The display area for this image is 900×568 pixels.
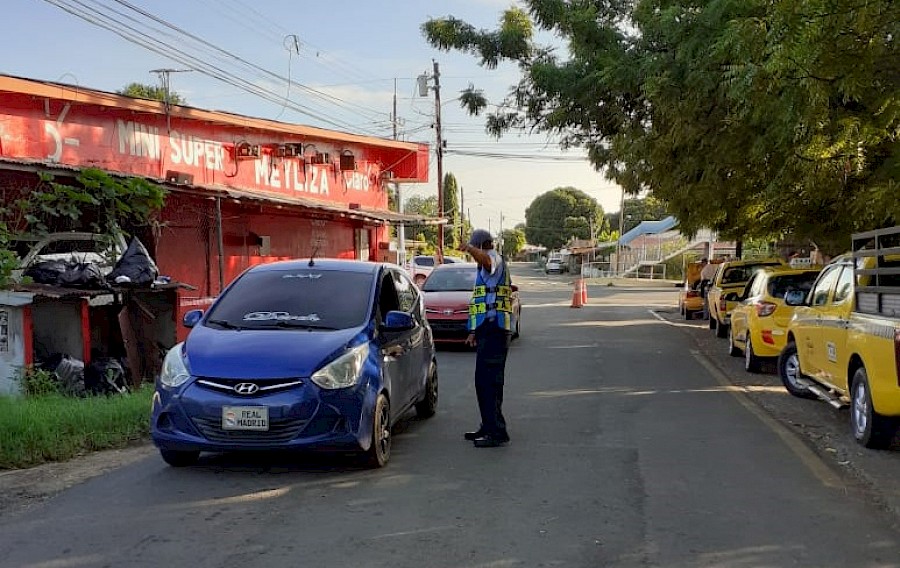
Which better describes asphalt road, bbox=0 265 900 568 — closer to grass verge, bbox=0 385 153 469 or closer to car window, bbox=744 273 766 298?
grass verge, bbox=0 385 153 469

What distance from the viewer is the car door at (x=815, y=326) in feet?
30.2

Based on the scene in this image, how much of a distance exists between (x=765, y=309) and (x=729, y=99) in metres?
3.51

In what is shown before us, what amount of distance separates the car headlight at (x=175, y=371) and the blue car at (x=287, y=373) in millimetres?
10

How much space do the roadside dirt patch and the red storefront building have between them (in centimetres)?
476

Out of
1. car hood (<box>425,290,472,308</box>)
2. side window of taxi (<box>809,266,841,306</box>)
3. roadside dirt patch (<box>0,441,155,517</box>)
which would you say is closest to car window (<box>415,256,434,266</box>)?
car hood (<box>425,290,472,308</box>)

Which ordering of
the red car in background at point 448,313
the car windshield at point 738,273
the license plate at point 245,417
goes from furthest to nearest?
the car windshield at point 738,273 → the red car in background at point 448,313 → the license plate at point 245,417

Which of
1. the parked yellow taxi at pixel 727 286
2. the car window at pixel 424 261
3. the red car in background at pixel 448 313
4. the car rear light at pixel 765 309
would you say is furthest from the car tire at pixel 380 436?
the car window at pixel 424 261

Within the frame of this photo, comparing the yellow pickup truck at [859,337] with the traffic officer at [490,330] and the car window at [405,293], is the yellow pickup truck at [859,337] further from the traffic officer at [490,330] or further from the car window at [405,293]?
the car window at [405,293]

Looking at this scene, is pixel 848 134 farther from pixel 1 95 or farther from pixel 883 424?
pixel 1 95

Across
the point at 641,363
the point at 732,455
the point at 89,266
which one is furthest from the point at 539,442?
the point at 641,363

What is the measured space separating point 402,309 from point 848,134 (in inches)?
211

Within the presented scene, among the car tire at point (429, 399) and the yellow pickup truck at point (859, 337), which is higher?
the yellow pickup truck at point (859, 337)

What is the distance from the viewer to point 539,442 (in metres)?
7.88

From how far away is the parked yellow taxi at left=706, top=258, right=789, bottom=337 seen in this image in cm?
1842
